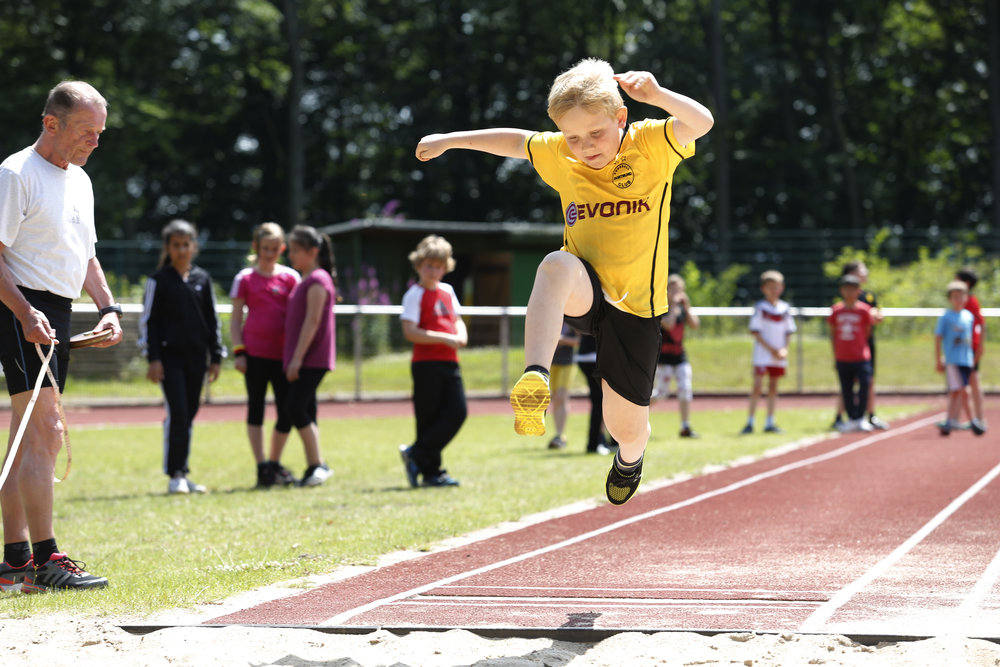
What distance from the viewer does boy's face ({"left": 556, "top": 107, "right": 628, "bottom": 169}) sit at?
4.79 m

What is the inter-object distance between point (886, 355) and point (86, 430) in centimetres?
1482

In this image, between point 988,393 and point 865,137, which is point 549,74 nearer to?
point 865,137

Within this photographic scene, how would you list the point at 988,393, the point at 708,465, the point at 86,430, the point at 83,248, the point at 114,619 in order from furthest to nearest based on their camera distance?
the point at 988,393
the point at 86,430
the point at 708,465
the point at 83,248
the point at 114,619

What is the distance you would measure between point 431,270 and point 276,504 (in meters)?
2.07

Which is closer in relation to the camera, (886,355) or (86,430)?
(86,430)

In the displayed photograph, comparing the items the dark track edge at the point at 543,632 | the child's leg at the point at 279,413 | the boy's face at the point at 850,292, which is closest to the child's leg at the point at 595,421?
the child's leg at the point at 279,413

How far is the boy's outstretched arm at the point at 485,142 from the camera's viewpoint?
17.3 ft

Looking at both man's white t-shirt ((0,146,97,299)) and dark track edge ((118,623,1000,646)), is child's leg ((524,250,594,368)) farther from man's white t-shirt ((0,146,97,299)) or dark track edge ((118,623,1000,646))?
man's white t-shirt ((0,146,97,299))

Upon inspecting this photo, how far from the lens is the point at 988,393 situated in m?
19.9

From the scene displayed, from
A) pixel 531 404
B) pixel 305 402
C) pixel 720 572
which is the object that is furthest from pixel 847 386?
pixel 531 404

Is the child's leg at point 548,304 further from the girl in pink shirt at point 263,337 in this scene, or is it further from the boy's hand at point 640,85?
the girl in pink shirt at point 263,337

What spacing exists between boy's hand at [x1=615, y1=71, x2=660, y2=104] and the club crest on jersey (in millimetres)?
337

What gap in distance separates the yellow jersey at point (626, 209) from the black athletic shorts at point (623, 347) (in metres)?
0.07

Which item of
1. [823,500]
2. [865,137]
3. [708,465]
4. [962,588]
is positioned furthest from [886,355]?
[865,137]
